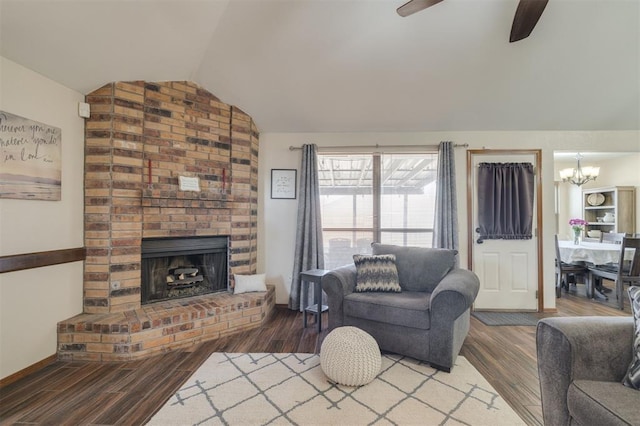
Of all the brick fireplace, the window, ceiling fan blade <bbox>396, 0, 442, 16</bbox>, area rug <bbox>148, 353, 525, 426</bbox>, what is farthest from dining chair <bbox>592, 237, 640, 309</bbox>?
the brick fireplace

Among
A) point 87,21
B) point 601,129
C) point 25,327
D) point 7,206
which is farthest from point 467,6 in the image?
point 25,327

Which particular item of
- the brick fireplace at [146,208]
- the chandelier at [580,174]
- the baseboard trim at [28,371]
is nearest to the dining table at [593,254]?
the chandelier at [580,174]

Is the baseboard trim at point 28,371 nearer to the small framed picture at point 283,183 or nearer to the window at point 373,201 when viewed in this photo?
the small framed picture at point 283,183

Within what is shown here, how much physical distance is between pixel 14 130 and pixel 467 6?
3.56 meters

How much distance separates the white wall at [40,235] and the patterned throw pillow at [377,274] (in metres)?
2.51

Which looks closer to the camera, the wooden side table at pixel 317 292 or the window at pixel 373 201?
the wooden side table at pixel 317 292

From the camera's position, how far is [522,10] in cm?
187

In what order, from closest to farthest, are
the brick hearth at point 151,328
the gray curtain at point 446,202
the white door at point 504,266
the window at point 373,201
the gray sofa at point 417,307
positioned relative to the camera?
the gray sofa at point 417,307 → the brick hearth at point 151,328 → the gray curtain at point 446,202 → the white door at point 504,266 → the window at point 373,201

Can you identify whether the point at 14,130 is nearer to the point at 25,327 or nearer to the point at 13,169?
the point at 13,169

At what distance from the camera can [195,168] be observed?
299cm

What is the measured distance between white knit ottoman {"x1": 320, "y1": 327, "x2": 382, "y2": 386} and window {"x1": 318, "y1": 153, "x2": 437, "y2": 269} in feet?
5.69

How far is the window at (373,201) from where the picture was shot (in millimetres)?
3650

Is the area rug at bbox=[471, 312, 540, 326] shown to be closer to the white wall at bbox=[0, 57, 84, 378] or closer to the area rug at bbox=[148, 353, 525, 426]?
the area rug at bbox=[148, 353, 525, 426]

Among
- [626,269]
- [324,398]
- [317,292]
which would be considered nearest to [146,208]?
[317,292]
